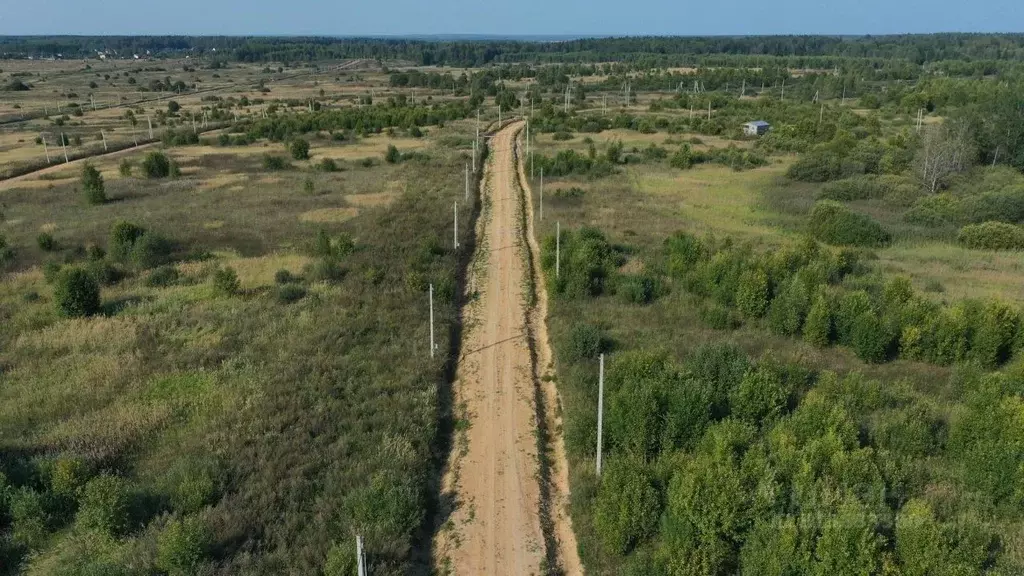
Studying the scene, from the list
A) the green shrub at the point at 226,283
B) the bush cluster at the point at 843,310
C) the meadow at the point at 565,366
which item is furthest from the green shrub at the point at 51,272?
the bush cluster at the point at 843,310

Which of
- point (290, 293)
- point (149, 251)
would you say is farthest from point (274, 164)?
point (290, 293)

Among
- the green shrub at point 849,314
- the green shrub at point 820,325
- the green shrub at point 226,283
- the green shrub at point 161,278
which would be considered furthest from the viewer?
the green shrub at point 161,278

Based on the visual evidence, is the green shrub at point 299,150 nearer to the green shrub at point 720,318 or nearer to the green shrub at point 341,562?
the green shrub at point 720,318

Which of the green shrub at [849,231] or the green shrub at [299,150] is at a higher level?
the green shrub at [299,150]

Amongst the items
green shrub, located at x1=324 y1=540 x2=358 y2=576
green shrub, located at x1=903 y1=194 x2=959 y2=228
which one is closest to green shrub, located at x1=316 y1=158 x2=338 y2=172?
green shrub, located at x1=903 y1=194 x2=959 y2=228

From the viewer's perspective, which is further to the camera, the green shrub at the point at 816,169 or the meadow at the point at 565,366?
the green shrub at the point at 816,169

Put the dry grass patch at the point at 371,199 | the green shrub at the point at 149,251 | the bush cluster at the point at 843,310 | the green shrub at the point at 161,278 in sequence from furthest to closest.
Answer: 1. the dry grass patch at the point at 371,199
2. the green shrub at the point at 149,251
3. the green shrub at the point at 161,278
4. the bush cluster at the point at 843,310

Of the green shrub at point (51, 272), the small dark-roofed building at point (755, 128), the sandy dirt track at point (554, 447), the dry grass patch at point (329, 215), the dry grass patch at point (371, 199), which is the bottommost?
the sandy dirt track at point (554, 447)
